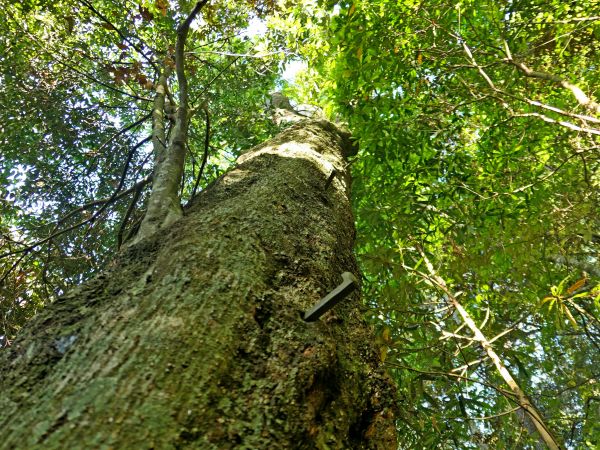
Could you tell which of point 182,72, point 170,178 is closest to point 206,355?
point 170,178

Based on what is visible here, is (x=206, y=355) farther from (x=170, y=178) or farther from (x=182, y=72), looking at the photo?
(x=182, y=72)

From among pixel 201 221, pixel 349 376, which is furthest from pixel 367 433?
pixel 201 221

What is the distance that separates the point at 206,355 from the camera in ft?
3.11

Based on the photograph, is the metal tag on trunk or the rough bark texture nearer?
the rough bark texture

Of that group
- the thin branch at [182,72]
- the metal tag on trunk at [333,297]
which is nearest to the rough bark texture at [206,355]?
the metal tag on trunk at [333,297]

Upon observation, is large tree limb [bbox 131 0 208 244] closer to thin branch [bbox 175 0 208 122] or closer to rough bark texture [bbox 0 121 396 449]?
thin branch [bbox 175 0 208 122]

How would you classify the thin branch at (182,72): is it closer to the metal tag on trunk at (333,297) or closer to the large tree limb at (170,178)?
the large tree limb at (170,178)

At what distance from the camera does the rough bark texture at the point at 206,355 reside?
2.59ft

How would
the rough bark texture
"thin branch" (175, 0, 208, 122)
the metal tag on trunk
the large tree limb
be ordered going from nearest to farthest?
1. the rough bark texture
2. the metal tag on trunk
3. the large tree limb
4. "thin branch" (175, 0, 208, 122)

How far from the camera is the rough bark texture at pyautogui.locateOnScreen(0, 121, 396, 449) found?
788mm

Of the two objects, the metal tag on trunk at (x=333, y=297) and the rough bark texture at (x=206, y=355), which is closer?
the rough bark texture at (x=206, y=355)

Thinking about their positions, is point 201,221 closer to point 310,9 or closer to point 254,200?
point 254,200

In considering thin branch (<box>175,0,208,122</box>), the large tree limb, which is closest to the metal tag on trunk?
the large tree limb

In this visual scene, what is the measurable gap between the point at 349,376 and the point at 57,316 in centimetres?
91
